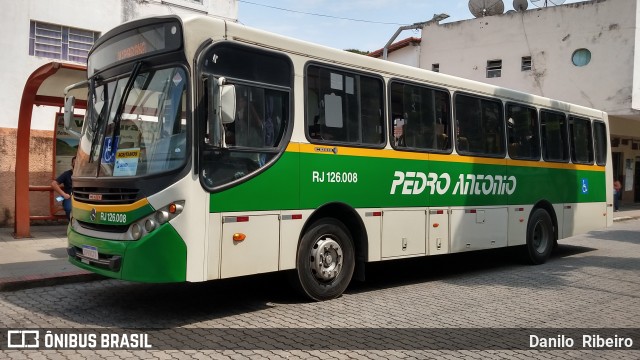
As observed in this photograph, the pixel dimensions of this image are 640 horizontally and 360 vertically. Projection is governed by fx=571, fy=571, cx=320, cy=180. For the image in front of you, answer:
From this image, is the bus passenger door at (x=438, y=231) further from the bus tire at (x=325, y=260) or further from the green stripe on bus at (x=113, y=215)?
the green stripe on bus at (x=113, y=215)

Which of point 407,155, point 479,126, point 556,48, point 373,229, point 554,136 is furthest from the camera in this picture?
point 556,48

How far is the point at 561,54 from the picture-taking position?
24.7 metres

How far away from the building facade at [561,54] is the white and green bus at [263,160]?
54.5ft

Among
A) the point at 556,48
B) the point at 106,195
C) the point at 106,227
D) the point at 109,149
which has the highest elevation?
the point at 556,48

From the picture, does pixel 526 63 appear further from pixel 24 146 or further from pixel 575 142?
pixel 24 146

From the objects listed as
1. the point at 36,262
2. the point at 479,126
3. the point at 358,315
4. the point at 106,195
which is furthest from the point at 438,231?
the point at 36,262

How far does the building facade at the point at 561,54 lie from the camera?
74.8ft

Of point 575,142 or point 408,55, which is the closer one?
point 575,142

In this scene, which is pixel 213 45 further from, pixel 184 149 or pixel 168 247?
pixel 168 247

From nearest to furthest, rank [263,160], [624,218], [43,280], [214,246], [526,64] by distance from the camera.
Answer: [214,246], [263,160], [43,280], [624,218], [526,64]

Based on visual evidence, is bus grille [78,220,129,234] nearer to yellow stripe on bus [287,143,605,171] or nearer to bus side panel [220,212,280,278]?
bus side panel [220,212,280,278]

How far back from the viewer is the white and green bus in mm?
5727

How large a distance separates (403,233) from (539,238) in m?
4.27

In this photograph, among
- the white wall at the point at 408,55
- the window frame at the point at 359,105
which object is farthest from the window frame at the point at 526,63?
the window frame at the point at 359,105
